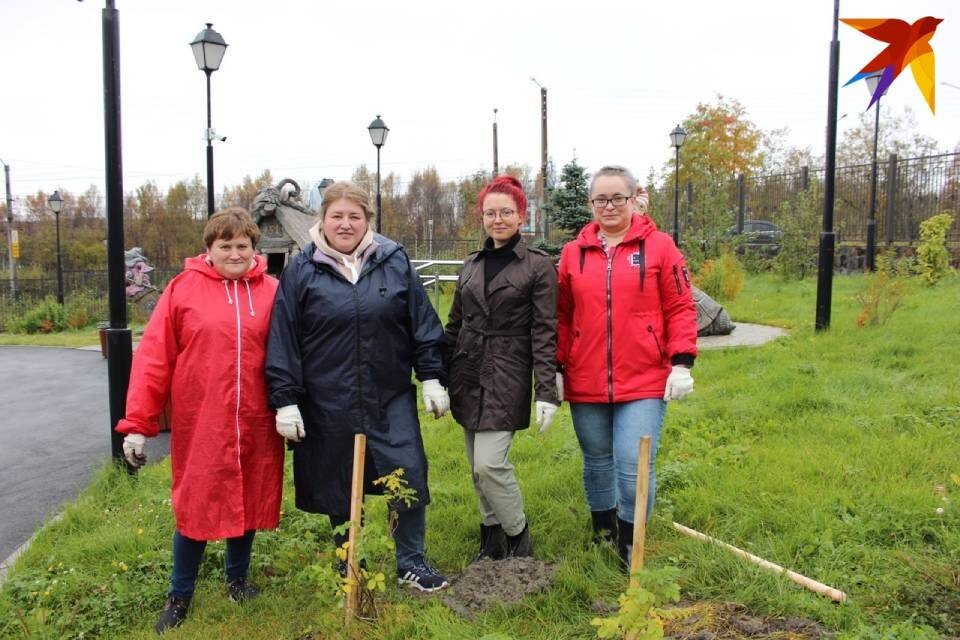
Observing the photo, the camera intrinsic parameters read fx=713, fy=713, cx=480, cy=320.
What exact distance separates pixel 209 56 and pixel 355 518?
6938 millimetres

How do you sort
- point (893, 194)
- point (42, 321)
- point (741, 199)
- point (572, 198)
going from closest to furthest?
point (572, 198)
point (893, 194)
point (741, 199)
point (42, 321)

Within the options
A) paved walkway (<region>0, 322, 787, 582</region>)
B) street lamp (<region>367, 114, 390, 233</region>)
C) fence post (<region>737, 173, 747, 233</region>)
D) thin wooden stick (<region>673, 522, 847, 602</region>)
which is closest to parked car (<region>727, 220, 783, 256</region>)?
fence post (<region>737, 173, 747, 233</region>)

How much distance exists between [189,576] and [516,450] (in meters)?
2.50

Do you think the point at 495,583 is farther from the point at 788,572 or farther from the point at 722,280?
the point at 722,280

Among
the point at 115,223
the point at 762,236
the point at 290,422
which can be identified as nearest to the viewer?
the point at 290,422

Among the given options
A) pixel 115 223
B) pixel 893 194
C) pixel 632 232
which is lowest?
pixel 632 232

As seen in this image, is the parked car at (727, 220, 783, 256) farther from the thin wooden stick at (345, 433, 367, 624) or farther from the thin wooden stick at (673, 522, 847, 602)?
the thin wooden stick at (345, 433, 367, 624)

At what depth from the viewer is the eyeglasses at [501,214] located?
311 centimetres

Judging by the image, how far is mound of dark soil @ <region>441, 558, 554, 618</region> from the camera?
2975 mm

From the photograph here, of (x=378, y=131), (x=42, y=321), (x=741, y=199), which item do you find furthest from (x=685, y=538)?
(x=42, y=321)

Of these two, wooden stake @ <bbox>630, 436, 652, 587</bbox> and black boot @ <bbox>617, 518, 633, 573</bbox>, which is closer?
wooden stake @ <bbox>630, 436, 652, 587</bbox>

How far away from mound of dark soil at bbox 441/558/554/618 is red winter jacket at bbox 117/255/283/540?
3.13 feet

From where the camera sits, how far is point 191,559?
306 centimetres

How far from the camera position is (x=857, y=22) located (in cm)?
297
